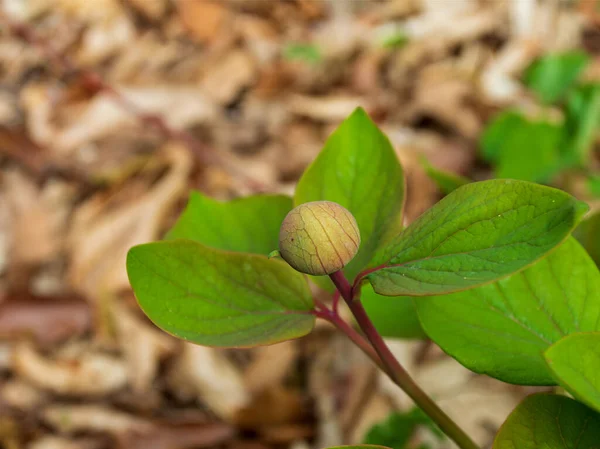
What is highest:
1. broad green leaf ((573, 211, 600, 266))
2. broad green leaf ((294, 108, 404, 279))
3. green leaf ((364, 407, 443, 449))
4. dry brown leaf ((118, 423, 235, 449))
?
broad green leaf ((294, 108, 404, 279))

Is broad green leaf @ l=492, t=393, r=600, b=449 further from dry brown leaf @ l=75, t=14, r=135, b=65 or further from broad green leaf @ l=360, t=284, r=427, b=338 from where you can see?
dry brown leaf @ l=75, t=14, r=135, b=65

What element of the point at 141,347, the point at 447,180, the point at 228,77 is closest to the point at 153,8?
the point at 228,77

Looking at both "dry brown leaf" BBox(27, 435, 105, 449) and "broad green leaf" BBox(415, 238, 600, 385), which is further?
"dry brown leaf" BBox(27, 435, 105, 449)

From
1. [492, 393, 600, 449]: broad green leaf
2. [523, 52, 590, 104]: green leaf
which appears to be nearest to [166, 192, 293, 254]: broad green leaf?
[492, 393, 600, 449]: broad green leaf

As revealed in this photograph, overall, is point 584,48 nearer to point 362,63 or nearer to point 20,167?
point 362,63

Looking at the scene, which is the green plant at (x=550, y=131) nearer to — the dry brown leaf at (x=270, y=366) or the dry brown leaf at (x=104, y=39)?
the dry brown leaf at (x=270, y=366)

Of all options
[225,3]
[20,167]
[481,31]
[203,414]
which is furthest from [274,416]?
[225,3]

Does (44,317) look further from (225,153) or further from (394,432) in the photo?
(394,432)
